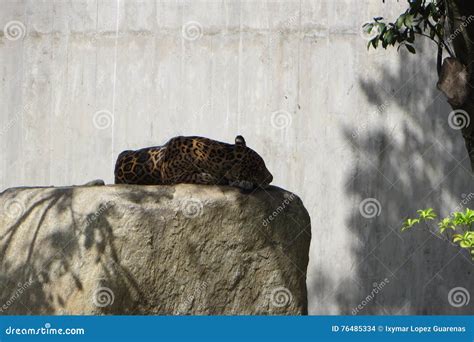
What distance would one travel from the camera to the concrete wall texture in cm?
1007

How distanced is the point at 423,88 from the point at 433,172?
2.94ft

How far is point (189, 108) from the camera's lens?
1048 cm

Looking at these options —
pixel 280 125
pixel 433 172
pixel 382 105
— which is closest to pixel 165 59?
pixel 280 125

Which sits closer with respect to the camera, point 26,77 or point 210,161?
point 210,161

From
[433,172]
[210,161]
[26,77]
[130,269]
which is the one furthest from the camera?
[26,77]

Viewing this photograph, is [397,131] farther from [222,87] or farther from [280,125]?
[222,87]
